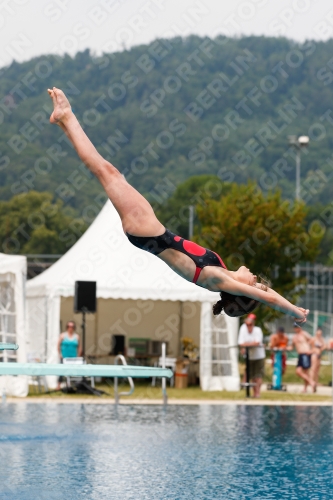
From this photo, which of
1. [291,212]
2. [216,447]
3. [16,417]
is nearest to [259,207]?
[291,212]

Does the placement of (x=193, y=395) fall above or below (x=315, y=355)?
below

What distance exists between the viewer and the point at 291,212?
94.8ft

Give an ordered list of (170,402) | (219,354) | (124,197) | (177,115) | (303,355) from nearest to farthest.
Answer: (124,197) → (170,402) → (303,355) → (219,354) → (177,115)

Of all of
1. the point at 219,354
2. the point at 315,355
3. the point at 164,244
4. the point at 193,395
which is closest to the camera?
the point at 164,244

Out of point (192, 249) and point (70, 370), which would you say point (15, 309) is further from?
point (192, 249)

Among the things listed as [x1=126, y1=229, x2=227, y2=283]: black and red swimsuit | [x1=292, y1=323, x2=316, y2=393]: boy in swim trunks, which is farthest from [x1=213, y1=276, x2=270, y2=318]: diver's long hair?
[x1=292, y1=323, x2=316, y2=393]: boy in swim trunks

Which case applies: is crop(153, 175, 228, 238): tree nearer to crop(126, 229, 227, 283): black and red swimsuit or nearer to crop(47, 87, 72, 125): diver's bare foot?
crop(47, 87, 72, 125): diver's bare foot

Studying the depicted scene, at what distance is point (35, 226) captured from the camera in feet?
276

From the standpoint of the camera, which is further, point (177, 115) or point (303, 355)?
point (177, 115)

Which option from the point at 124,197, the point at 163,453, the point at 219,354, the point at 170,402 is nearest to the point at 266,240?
the point at 219,354

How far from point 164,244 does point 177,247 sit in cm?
11

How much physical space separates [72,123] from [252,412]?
9.20 m

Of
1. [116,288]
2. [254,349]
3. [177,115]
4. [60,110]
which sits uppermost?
[177,115]

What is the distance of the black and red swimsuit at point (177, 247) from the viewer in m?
6.51
